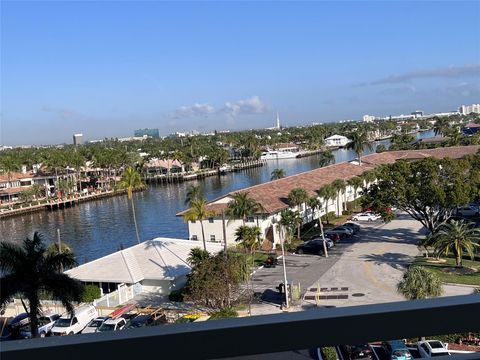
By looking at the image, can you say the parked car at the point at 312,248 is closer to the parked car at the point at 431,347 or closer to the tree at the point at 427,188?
the tree at the point at 427,188

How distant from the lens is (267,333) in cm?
96

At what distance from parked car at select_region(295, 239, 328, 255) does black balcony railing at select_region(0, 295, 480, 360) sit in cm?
2043

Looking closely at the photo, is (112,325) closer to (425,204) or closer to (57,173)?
(425,204)

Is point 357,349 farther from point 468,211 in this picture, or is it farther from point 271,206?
point 468,211

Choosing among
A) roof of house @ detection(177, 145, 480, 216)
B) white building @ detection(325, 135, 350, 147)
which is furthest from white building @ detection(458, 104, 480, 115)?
roof of house @ detection(177, 145, 480, 216)

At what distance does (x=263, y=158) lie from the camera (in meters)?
82.8

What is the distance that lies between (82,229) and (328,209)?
654 inches

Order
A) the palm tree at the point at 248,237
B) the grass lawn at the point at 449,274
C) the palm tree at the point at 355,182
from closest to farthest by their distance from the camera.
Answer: the grass lawn at the point at 449,274 → the palm tree at the point at 248,237 → the palm tree at the point at 355,182

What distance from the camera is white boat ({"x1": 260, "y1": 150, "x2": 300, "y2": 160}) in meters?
81.9

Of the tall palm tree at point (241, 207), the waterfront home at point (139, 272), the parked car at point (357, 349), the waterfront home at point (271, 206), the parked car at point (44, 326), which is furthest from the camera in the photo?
the waterfront home at point (271, 206)

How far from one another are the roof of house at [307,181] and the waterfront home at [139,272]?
5.91 meters

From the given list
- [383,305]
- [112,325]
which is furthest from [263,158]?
[383,305]

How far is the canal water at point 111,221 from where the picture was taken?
3022 cm

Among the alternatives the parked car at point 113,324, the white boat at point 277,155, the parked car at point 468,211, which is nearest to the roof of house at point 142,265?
the parked car at point 113,324
